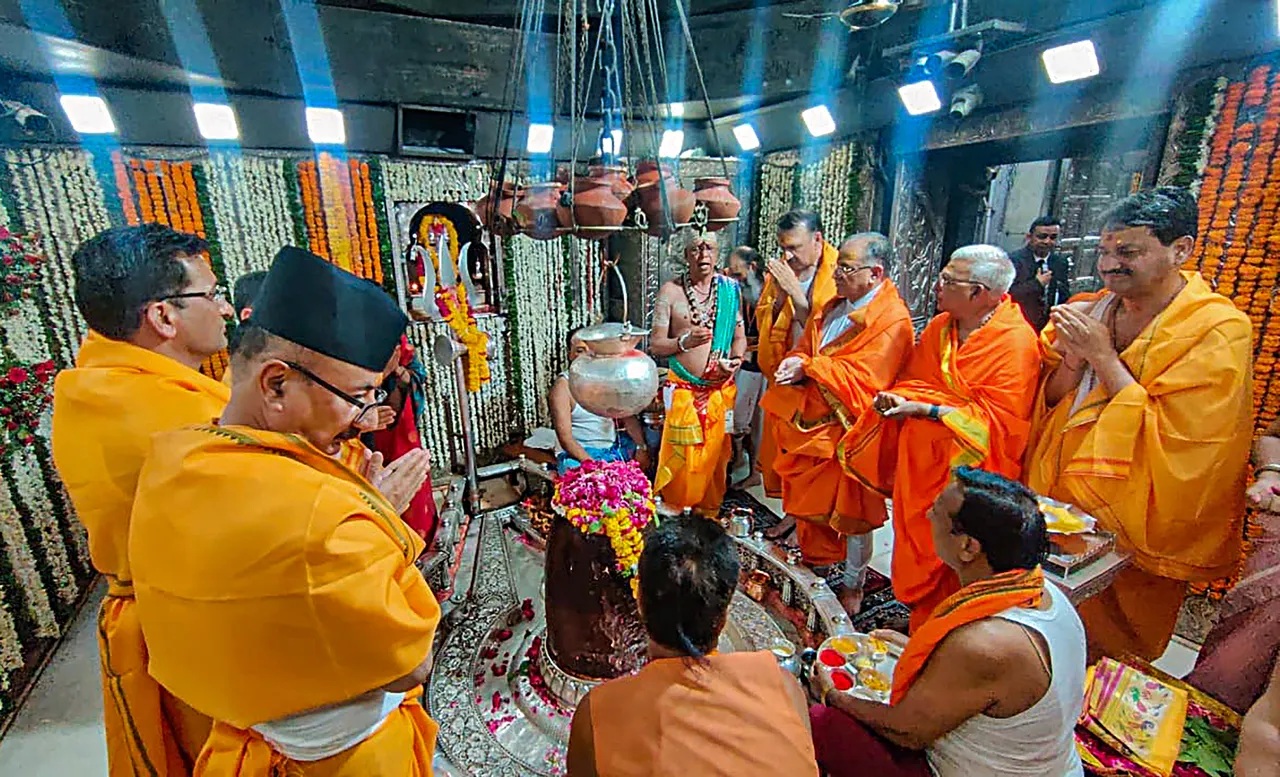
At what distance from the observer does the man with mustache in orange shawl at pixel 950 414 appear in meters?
3.32

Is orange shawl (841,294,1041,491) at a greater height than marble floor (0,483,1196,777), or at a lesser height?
greater

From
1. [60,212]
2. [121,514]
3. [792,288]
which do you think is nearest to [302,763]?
[121,514]

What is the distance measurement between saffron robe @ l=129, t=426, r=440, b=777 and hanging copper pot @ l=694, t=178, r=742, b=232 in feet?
5.10

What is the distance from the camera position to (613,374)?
2.42 m

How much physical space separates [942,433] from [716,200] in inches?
80.9

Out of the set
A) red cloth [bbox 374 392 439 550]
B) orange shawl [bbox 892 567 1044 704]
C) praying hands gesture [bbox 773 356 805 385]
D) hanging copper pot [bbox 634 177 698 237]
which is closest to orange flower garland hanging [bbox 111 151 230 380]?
red cloth [bbox 374 392 439 550]

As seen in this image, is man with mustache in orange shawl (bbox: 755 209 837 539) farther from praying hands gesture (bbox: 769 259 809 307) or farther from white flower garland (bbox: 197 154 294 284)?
white flower garland (bbox: 197 154 294 284)

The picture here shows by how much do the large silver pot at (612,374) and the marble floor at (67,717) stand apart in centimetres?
292

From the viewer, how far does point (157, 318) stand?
2.19 meters

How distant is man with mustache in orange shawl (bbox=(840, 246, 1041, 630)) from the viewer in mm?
3316

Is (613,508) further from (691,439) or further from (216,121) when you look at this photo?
(216,121)

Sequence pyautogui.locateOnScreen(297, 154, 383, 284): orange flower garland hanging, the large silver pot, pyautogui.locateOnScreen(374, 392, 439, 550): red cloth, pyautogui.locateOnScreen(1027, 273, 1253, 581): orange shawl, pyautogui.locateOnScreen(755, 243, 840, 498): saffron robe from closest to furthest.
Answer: the large silver pot, pyautogui.locateOnScreen(1027, 273, 1253, 581): orange shawl, pyautogui.locateOnScreen(374, 392, 439, 550): red cloth, pyautogui.locateOnScreen(755, 243, 840, 498): saffron robe, pyautogui.locateOnScreen(297, 154, 383, 284): orange flower garland hanging

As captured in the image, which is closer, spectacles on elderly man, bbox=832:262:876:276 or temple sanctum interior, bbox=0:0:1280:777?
temple sanctum interior, bbox=0:0:1280:777

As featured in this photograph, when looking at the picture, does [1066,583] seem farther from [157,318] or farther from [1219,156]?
[157,318]
